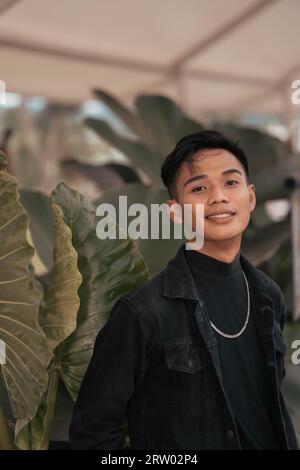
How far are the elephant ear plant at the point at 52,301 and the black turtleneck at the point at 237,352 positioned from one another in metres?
0.12

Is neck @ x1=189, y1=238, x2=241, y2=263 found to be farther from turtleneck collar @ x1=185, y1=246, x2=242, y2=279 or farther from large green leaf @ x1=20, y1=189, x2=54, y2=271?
large green leaf @ x1=20, y1=189, x2=54, y2=271

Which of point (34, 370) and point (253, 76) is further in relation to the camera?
point (253, 76)

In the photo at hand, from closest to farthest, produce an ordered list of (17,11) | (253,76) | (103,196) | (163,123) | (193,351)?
(193,351)
(103,196)
(163,123)
(17,11)
(253,76)

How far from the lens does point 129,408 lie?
0.78 metres

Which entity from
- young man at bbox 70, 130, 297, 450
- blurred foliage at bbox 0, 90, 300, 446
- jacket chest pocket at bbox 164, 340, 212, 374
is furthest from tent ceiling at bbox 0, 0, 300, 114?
jacket chest pocket at bbox 164, 340, 212, 374

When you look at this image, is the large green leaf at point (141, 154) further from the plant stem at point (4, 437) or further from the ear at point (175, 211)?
the plant stem at point (4, 437)

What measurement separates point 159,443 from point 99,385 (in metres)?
0.11

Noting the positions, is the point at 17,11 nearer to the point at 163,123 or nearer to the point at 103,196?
the point at 163,123

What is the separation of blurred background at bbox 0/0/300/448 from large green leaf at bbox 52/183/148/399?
0.24ft

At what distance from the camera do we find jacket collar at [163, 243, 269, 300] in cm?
75

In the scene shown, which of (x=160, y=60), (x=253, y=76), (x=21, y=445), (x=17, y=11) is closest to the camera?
(x=21, y=445)

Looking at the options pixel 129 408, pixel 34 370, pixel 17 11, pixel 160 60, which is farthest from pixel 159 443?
pixel 160 60

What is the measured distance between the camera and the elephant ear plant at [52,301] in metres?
0.75

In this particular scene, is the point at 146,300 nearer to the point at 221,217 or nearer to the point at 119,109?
the point at 221,217
